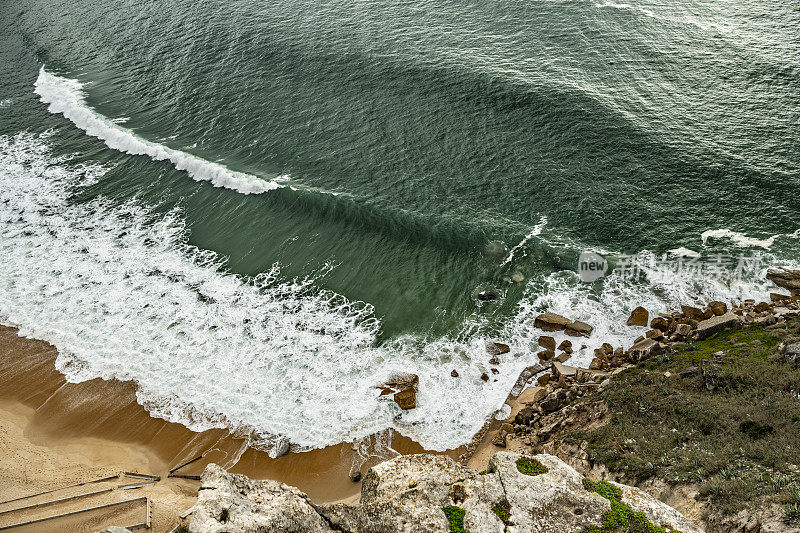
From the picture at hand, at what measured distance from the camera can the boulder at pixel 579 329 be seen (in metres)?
30.8

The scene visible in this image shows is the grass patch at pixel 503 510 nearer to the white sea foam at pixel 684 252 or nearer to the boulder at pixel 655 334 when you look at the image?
the boulder at pixel 655 334

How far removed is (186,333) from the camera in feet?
109

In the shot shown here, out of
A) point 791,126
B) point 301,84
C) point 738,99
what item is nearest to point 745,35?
point 738,99

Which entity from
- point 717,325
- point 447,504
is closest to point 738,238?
point 717,325

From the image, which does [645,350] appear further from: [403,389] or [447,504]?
[447,504]

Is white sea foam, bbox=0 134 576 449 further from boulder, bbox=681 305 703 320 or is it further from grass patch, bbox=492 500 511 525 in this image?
boulder, bbox=681 305 703 320

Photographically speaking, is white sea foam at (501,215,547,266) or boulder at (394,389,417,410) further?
white sea foam at (501,215,547,266)

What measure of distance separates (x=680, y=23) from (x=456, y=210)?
116ft

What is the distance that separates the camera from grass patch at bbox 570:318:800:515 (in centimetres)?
1845

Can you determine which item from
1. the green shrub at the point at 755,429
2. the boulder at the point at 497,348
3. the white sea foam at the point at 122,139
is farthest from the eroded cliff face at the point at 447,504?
the white sea foam at the point at 122,139

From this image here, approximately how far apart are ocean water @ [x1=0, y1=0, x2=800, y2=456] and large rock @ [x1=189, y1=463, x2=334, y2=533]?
8.53 m

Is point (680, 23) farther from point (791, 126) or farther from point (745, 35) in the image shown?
point (791, 126)

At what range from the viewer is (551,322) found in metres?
31.2

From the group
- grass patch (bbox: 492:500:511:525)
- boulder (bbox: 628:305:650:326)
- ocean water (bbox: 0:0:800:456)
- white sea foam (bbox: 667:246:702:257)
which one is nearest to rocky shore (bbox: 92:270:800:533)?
grass patch (bbox: 492:500:511:525)
